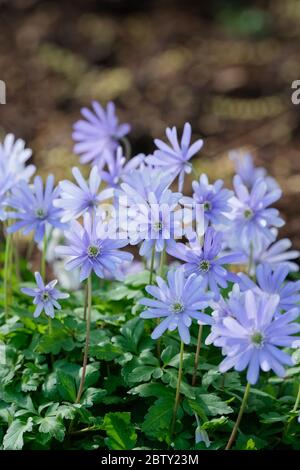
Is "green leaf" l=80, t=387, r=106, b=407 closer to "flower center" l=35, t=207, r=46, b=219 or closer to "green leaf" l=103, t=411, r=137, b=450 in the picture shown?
"green leaf" l=103, t=411, r=137, b=450

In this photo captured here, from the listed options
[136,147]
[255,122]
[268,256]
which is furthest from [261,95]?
[268,256]

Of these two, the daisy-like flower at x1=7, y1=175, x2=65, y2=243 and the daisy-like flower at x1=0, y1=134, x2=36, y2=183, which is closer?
the daisy-like flower at x1=7, y1=175, x2=65, y2=243

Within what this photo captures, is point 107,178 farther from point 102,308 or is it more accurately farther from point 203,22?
point 203,22

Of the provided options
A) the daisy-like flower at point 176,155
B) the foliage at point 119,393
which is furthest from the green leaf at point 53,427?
the daisy-like flower at point 176,155

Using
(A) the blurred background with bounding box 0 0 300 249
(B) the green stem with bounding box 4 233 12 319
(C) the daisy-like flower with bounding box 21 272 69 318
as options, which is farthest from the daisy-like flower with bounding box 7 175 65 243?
(A) the blurred background with bounding box 0 0 300 249

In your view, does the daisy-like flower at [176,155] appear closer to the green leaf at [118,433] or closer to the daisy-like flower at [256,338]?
the daisy-like flower at [256,338]

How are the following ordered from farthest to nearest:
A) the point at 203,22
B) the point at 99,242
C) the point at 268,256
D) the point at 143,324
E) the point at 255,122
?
the point at 203,22, the point at 255,122, the point at 268,256, the point at 143,324, the point at 99,242
